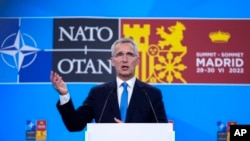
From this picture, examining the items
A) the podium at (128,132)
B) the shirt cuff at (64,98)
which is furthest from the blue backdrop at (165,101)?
the podium at (128,132)

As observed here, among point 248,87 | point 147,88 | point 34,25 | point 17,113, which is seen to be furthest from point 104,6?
point 147,88

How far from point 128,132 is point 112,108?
787 millimetres

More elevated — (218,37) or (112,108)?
(218,37)

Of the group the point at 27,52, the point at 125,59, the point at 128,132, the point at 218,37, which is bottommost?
the point at 128,132

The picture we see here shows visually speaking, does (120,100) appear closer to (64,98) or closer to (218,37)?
(64,98)

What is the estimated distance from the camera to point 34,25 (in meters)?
4.04

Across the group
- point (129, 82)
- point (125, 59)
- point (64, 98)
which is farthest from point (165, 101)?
point (64, 98)

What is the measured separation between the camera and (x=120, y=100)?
7.31 feet

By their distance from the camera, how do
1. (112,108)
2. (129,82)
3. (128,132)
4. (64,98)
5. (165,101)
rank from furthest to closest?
(165,101) < (129,82) < (112,108) < (64,98) < (128,132)

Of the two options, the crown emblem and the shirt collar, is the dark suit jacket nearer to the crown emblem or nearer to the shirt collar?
the shirt collar

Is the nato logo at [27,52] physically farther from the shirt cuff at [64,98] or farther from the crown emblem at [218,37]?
the shirt cuff at [64,98]

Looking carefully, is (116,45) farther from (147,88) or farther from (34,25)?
(34,25)

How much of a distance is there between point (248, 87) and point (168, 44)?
0.80 metres

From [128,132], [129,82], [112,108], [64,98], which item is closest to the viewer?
[128,132]
